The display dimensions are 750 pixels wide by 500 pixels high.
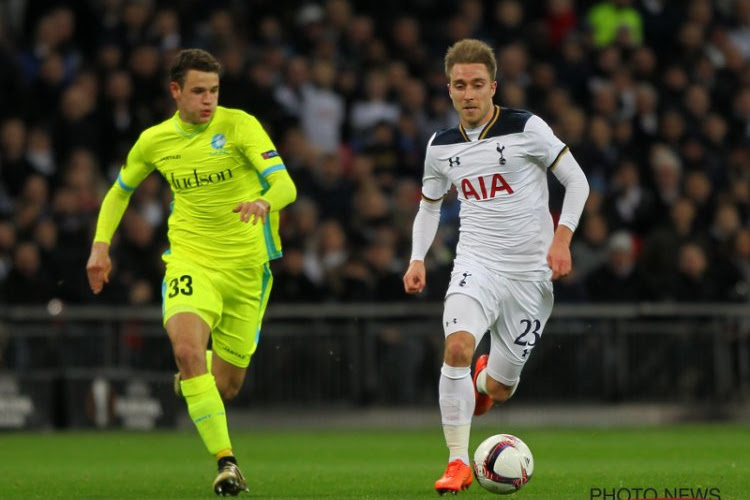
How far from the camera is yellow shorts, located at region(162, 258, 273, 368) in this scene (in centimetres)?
1035

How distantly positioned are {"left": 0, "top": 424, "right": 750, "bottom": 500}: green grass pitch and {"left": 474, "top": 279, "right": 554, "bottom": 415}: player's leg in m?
0.75

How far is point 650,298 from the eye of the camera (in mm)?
18172

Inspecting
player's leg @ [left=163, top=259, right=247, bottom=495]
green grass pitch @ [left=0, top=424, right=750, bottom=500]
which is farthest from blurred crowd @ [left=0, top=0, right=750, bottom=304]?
player's leg @ [left=163, top=259, right=247, bottom=495]

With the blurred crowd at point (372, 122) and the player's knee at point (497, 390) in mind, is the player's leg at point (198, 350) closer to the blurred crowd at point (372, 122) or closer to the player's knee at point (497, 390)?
the player's knee at point (497, 390)

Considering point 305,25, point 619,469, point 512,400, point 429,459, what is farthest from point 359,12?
point 619,469

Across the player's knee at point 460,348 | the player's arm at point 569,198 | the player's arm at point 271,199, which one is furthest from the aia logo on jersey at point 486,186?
the player's arm at point 271,199

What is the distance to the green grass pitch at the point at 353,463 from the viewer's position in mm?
10055

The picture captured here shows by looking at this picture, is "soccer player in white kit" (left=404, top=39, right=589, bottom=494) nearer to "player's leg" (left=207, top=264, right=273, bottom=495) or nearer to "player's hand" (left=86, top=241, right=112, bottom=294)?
"player's leg" (left=207, top=264, right=273, bottom=495)

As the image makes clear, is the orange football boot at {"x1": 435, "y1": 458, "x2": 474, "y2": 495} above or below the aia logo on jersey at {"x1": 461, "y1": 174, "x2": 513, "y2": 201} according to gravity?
below

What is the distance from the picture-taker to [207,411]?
9875 mm

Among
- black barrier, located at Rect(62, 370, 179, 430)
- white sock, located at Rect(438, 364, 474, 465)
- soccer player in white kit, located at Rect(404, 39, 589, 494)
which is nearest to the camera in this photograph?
white sock, located at Rect(438, 364, 474, 465)

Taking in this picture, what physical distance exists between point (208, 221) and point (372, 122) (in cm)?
941

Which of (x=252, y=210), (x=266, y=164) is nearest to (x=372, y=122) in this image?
(x=266, y=164)

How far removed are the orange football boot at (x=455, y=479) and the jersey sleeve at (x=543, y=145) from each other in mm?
1970
